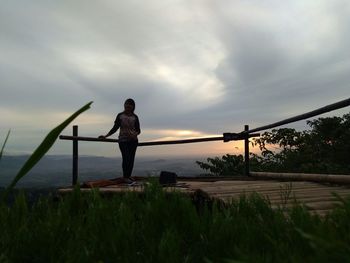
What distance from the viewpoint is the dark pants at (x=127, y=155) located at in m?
8.32

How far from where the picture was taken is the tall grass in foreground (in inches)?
77.4

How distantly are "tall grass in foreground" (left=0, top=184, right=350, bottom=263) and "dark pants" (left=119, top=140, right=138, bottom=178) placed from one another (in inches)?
213

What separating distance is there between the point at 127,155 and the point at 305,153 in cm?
782

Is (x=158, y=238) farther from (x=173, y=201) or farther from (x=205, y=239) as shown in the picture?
(x=173, y=201)

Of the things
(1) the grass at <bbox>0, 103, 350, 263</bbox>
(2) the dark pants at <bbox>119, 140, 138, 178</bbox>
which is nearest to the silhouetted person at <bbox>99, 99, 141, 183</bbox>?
(2) the dark pants at <bbox>119, 140, 138, 178</bbox>

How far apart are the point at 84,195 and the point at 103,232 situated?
1131 millimetres

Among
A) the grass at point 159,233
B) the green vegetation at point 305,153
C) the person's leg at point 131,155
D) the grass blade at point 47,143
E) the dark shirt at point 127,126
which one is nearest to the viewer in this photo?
the grass blade at point 47,143

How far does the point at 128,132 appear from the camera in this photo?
822 centimetres


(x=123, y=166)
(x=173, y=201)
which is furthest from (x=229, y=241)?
(x=123, y=166)

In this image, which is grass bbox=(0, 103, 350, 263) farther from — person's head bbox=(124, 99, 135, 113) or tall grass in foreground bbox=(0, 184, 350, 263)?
person's head bbox=(124, 99, 135, 113)

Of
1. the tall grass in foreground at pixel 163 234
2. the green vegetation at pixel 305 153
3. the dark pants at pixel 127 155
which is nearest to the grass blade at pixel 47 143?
the tall grass in foreground at pixel 163 234

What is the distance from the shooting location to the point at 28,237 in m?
2.29

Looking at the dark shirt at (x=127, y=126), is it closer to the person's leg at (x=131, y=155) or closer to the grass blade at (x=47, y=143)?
the person's leg at (x=131, y=155)

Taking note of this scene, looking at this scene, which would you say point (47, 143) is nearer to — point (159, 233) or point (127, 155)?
point (159, 233)
